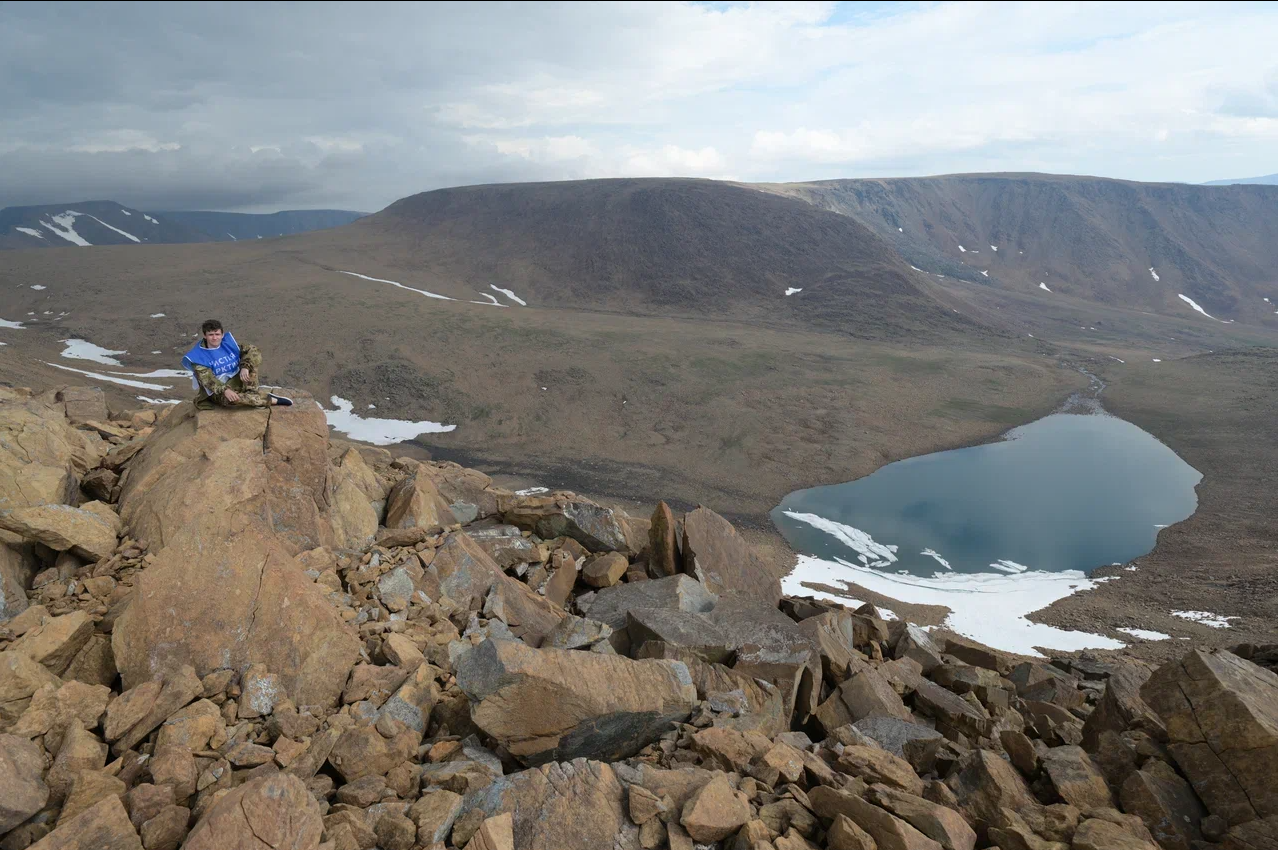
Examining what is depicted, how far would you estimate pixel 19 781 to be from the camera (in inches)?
209

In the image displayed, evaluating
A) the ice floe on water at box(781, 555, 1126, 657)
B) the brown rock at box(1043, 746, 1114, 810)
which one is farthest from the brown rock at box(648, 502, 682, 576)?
the ice floe on water at box(781, 555, 1126, 657)

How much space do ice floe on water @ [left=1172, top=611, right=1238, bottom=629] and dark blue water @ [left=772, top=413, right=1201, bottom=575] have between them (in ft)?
26.9

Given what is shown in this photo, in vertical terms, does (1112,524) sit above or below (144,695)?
below

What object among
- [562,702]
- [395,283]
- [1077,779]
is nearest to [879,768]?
[1077,779]

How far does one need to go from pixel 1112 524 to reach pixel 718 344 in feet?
156

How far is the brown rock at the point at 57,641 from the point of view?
673 centimetres

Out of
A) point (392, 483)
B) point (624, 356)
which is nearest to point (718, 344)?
point (624, 356)

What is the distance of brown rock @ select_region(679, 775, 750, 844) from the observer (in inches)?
236

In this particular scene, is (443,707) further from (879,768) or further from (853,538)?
(853,538)

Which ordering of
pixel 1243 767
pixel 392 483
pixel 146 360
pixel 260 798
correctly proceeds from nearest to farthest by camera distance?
pixel 260 798
pixel 1243 767
pixel 392 483
pixel 146 360

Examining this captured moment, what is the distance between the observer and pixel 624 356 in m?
74.4

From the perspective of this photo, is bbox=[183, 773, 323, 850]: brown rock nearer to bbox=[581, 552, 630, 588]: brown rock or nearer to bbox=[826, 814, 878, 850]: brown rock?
bbox=[826, 814, 878, 850]: brown rock

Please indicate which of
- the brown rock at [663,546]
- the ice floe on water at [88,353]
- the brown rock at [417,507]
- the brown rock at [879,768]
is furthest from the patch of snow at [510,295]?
the brown rock at [879,768]

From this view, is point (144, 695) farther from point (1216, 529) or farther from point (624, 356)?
point (624, 356)
